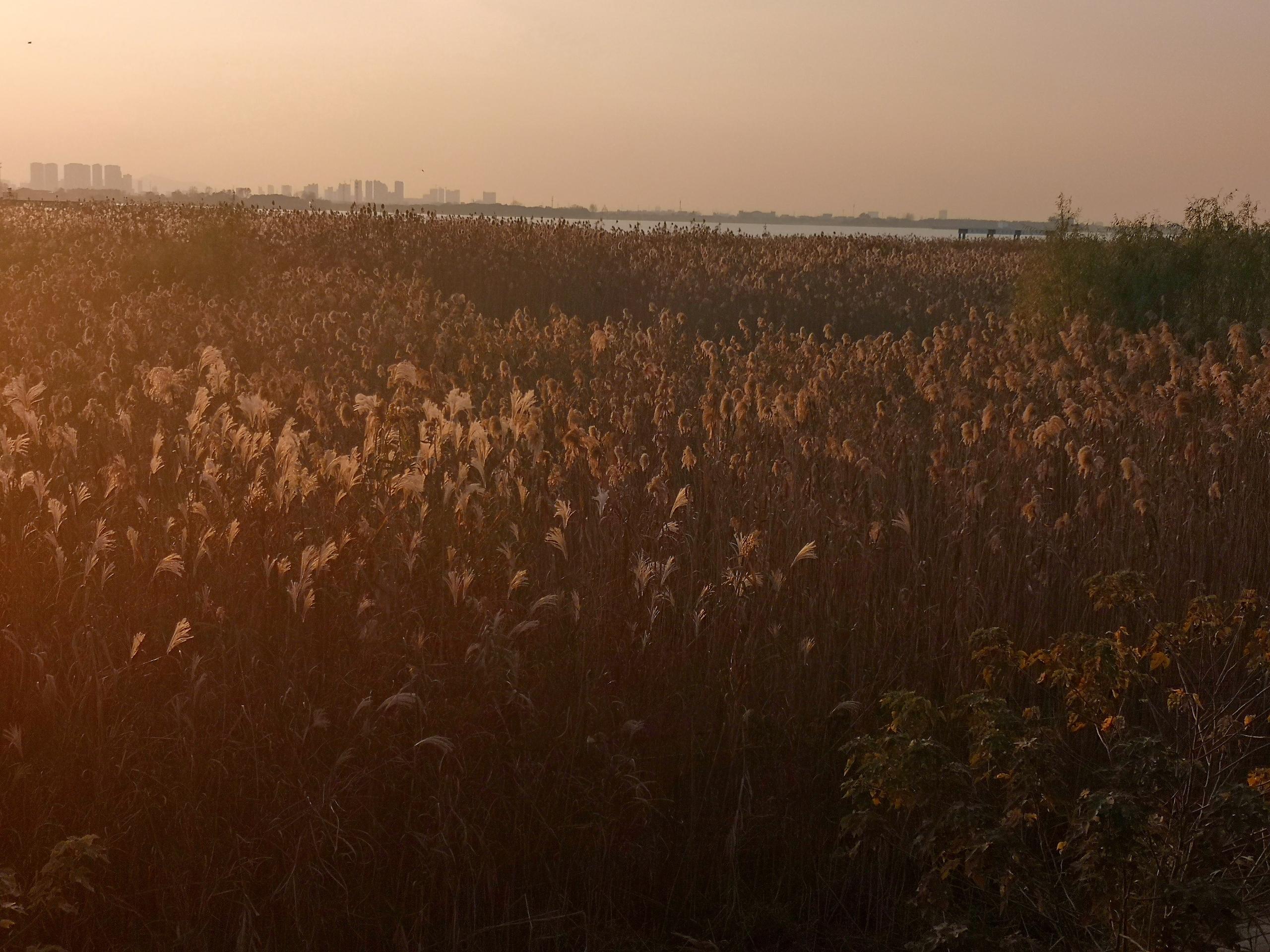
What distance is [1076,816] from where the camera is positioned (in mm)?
2682

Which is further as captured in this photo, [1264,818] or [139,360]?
[139,360]

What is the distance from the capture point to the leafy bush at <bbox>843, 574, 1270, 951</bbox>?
2549mm

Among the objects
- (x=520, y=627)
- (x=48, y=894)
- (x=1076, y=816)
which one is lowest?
(x=48, y=894)

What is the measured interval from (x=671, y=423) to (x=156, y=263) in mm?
11472


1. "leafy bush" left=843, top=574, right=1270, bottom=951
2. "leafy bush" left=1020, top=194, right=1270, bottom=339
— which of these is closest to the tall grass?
"leafy bush" left=843, top=574, right=1270, bottom=951

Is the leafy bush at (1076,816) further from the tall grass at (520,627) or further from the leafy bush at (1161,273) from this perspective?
the leafy bush at (1161,273)

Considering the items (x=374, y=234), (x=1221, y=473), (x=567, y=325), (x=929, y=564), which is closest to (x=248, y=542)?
(x=929, y=564)

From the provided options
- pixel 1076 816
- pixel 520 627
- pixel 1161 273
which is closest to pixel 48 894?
pixel 520 627

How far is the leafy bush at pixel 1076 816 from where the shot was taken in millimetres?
2549

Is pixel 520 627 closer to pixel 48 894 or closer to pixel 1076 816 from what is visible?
pixel 48 894

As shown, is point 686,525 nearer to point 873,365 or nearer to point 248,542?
point 248,542

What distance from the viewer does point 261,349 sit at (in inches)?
400

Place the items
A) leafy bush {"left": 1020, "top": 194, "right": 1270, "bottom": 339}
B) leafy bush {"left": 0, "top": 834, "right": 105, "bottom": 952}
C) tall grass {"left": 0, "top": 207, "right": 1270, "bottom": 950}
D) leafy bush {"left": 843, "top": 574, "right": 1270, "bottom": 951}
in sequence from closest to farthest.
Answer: leafy bush {"left": 0, "top": 834, "right": 105, "bottom": 952} < leafy bush {"left": 843, "top": 574, "right": 1270, "bottom": 951} < tall grass {"left": 0, "top": 207, "right": 1270, "bottom": 950} < leafy bush {"left": 1020, "top": 194, "right": 1270, "bottom": 339}

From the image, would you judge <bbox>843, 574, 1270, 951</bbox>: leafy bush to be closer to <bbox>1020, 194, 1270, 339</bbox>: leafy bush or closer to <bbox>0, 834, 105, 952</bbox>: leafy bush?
<bbox>0, 834, 105, 952</bbox>: leafy bush
